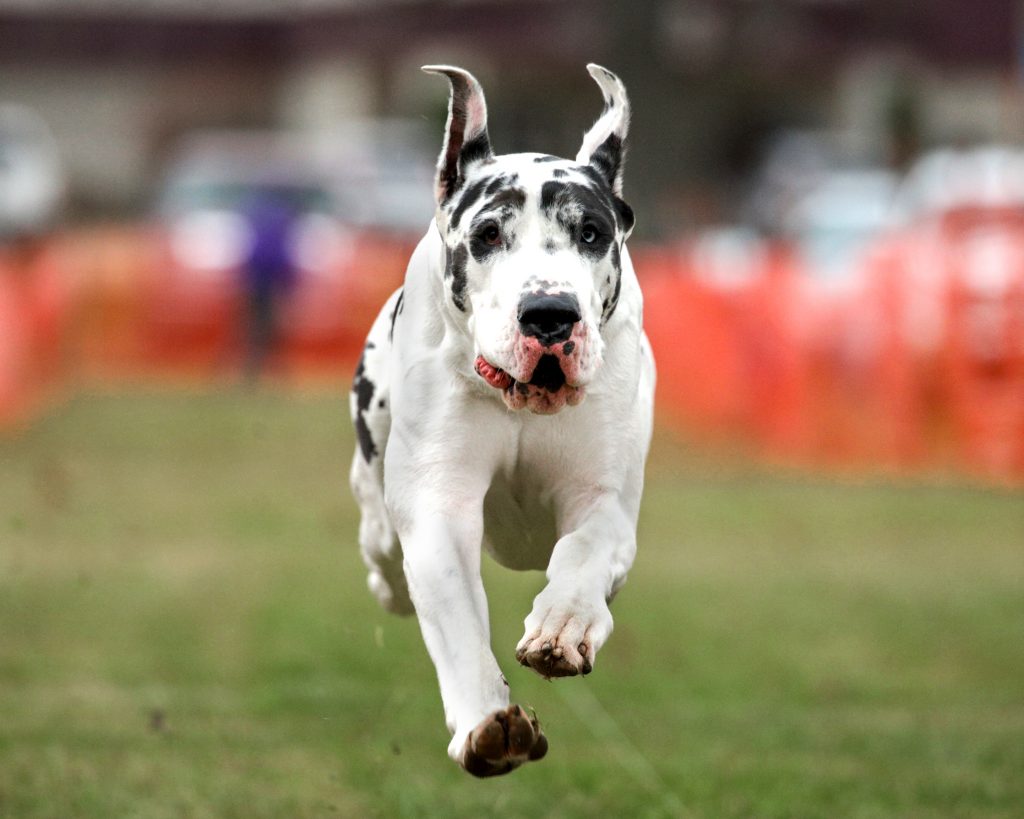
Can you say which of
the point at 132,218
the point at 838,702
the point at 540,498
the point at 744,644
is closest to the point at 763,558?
the point at 744,644

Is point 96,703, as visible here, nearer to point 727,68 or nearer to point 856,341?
point 856,341

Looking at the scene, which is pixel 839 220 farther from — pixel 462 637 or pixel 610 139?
pixel 462 637

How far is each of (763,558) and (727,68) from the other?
116ft

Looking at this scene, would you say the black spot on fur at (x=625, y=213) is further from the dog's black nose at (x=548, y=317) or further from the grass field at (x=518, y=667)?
the grass field at (x=518, y=667)

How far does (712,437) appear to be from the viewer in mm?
18359

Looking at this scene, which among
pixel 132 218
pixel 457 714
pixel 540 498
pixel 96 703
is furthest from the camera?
pixel 132 218

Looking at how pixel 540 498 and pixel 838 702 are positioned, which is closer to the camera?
pixel 540 498

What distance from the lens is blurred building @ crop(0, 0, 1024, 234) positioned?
4519cm

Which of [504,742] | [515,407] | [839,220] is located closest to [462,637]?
[504,742]

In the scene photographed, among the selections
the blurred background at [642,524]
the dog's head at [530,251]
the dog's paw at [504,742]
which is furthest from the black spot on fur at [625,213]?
the blurred background at [642,524]

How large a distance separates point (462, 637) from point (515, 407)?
53 cm

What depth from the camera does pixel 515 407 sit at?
4.62 metres

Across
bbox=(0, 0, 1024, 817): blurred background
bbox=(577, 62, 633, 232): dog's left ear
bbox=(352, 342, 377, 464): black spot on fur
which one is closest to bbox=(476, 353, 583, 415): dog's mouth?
bbox=(577, 62, 633, 232): dog's left ear

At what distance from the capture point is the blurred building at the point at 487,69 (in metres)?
45.2
